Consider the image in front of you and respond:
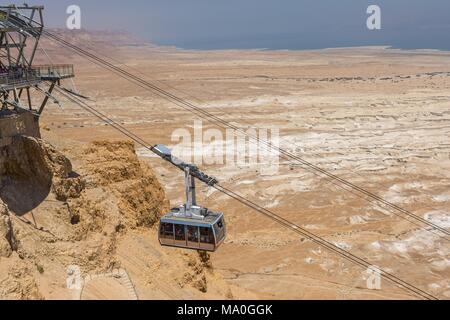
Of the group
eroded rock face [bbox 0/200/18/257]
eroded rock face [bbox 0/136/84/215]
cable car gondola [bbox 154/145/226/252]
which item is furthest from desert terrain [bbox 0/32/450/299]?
cable car gondola [bbox 154/145/226/252]

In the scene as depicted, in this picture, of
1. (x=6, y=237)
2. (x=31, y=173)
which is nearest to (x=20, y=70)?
(x=31, y=173)

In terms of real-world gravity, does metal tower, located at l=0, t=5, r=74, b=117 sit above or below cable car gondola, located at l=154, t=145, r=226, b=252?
above

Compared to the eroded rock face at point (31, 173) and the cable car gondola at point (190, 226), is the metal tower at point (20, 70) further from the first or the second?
the cable car gondola at point (190, 226)

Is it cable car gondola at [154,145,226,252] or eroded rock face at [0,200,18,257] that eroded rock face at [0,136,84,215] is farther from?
cable car gondola at [154,145,226,252]

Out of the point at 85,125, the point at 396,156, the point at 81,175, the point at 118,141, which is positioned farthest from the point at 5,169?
the point at 85,125

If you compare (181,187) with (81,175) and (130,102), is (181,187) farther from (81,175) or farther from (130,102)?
(130,102)
